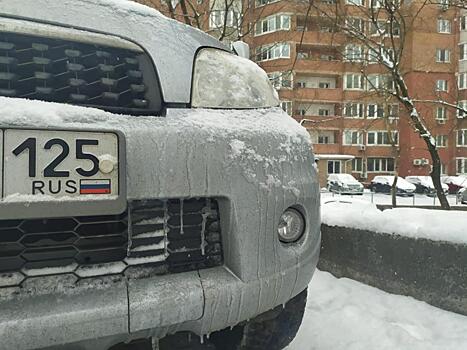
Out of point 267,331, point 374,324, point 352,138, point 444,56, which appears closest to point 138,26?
point 267,331

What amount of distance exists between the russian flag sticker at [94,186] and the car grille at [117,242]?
137mm

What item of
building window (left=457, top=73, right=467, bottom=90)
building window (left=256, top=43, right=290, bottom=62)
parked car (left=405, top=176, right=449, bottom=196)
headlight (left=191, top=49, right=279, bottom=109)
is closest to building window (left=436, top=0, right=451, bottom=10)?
building window (left=256, top=43, right=290, bottom=62)

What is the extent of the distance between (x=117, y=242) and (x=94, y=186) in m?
0.24

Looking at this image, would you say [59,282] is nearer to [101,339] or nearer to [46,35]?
[101,339]

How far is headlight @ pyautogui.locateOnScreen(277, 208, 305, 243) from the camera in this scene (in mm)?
1622

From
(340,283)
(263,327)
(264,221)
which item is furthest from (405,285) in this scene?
(264,221)

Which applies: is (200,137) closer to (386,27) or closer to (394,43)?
(394,43)

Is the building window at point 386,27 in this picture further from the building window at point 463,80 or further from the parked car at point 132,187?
the building window at point 463,80

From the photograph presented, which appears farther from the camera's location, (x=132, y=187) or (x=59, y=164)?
(x=132, y=187)

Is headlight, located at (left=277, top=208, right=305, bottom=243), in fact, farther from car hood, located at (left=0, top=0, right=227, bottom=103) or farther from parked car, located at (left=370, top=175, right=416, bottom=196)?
parked car, located at (left=370, top=175, right=416, bottom=196)

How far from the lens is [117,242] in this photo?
4.58 feet

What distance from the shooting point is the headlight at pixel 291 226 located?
162cm

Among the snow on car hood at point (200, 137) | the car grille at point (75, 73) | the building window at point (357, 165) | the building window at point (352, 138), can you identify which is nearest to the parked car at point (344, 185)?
the building window at point (352, 138)

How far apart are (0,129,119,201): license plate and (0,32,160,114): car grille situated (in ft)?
0.67
